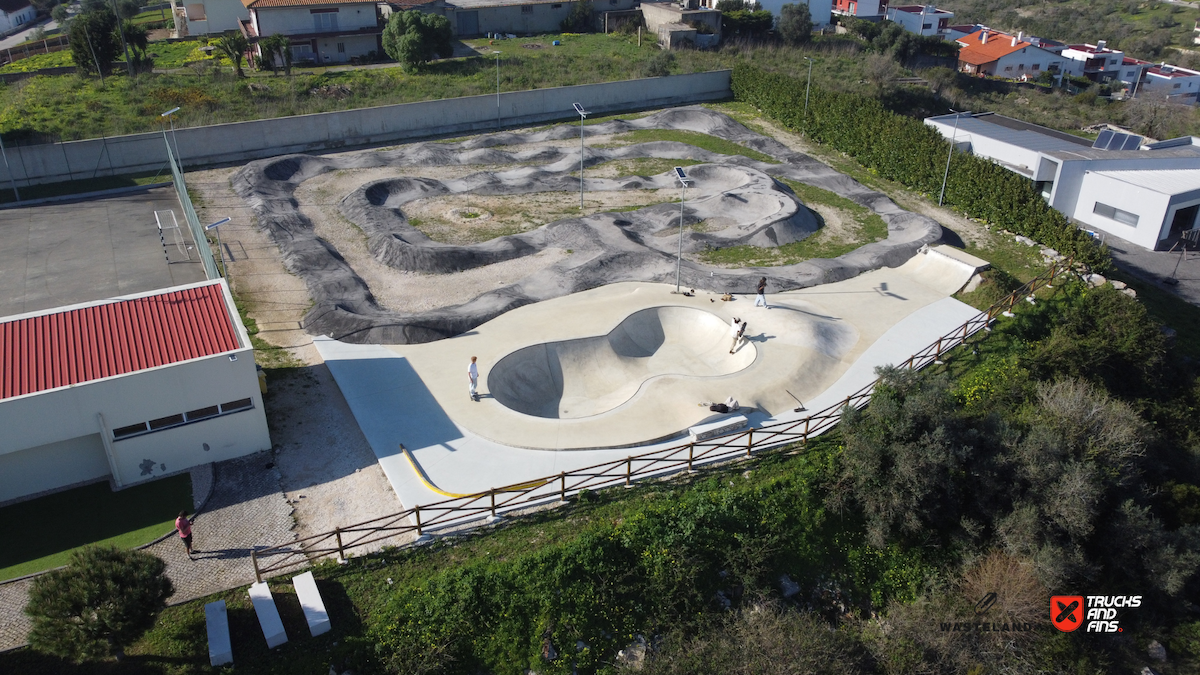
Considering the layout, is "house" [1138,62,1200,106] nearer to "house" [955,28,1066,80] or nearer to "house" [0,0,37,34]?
Result: "house" [955,28,1066,80]

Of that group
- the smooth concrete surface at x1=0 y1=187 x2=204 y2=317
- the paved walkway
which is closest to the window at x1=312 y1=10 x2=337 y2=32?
the smooth concrete surface at x1=0 y1=187 x2=204 y2=317

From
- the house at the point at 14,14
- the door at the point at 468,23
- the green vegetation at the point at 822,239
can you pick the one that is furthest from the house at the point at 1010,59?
the house at the point at 14,14

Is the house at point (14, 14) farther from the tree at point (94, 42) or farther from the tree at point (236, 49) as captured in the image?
the tree at point (236, 49)

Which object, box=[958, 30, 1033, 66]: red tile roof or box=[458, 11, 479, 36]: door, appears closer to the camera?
box=[458, 11, 479, 36]: door

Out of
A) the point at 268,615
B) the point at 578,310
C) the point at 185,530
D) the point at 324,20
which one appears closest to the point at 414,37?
the point at 324,20

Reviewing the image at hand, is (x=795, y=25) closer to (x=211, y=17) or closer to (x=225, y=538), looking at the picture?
(x=211, y=17)
